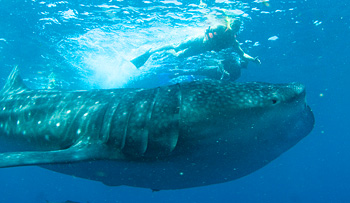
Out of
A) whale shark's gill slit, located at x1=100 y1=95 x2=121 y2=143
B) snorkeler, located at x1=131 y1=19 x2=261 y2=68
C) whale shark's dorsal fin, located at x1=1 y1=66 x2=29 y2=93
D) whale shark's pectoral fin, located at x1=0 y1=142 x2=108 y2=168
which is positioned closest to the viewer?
whale shark's pectoral fin, located at x1=0 y1=142 x2=108 y2=168

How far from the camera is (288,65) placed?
21734mm

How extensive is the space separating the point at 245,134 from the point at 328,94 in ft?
114

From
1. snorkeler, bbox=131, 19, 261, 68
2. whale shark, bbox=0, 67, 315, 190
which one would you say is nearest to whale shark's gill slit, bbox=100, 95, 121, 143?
whale shark, bbox=0, 67, 315, 190

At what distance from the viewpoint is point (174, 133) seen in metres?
3.22

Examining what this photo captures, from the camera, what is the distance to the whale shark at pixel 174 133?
3064 millimetres

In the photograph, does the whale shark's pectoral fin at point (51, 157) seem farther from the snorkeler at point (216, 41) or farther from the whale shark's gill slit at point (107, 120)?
the snorkeler at point (216, 41)

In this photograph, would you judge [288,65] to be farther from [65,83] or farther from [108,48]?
[65,83]

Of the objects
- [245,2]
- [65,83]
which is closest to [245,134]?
[245,2]

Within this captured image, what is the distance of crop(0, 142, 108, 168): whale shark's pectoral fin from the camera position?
2.86m

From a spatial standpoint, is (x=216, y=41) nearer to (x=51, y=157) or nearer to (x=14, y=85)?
(x=14, y=85)

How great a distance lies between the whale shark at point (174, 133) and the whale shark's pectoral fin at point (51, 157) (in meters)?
0.01

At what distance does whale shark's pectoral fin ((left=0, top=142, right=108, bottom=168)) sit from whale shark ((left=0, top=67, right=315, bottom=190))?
0.4 inches

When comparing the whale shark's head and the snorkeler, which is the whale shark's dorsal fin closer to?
the whale shark's head

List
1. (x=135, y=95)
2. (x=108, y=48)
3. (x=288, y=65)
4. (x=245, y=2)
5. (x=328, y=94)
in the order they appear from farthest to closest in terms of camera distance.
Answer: (x=328, y=94), (x=288, y=65), (x=108, y=48), (x=245, y=2), (x=135, y=95)
